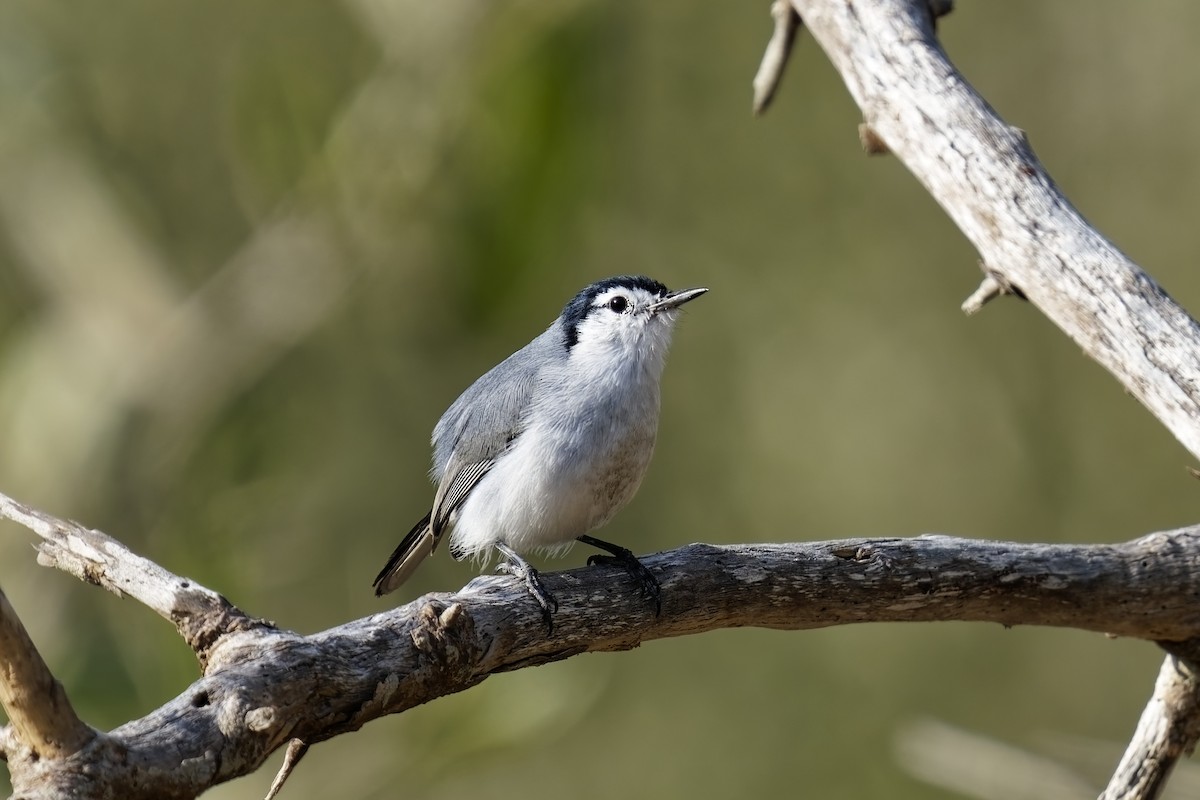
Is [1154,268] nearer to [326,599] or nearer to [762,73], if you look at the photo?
[762,73]

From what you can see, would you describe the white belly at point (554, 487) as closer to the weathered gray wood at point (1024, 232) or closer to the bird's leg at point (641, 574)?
the bird's leg at point (641, 574)

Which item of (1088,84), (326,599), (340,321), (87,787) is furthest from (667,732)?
(87,787)

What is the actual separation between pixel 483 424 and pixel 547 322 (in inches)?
88.7

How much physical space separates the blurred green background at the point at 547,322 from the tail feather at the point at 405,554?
0.42m

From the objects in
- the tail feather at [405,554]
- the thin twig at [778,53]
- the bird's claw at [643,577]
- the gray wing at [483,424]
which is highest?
the thin twig at [778,53]

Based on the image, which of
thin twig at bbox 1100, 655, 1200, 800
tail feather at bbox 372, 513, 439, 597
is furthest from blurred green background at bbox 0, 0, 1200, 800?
thin twig at bbox 1100, 655, 1200, 800

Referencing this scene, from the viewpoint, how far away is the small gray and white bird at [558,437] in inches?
98.1

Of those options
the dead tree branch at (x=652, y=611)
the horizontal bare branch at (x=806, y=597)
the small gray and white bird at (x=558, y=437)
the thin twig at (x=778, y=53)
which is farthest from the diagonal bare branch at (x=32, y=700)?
the thin twig at (x=778, y=53)

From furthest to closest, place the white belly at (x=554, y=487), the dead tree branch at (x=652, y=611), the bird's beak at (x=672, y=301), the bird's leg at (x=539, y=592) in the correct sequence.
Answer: the bird's beak at (x=672, y=301) < the white belly at (x=554, y=487) < the bird's leg at (x=539, y=592) < the dead tree branch at (x=652, y=611)

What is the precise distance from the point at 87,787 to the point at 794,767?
401 cm

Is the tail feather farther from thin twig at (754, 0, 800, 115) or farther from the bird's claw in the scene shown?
thin twig at (754, 0, 800, 115)

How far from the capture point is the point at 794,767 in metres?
4.98

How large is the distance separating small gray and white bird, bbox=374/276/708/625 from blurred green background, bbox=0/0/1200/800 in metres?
0.47

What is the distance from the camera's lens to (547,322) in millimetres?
4918
